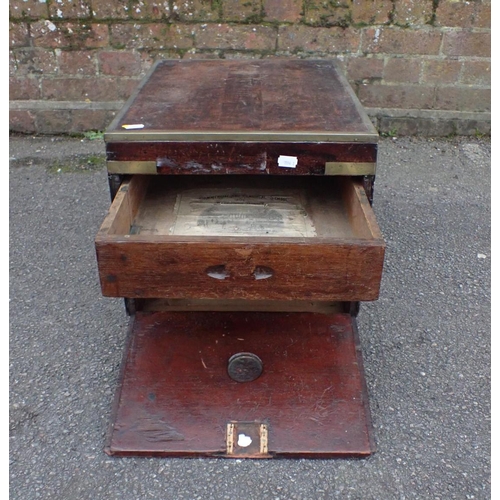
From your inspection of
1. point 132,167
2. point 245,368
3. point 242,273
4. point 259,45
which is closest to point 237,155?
point 132,167

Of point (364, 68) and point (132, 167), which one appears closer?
point (132, 167)

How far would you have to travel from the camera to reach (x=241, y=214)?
206 cm

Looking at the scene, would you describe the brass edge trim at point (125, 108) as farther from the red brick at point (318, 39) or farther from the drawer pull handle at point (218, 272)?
the red brick at point (318, 39)

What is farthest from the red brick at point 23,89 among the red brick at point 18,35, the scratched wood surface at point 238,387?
the scratched wood surface at point 238,387

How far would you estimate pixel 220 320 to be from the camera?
6.49ft

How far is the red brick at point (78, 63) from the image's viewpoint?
3699mm

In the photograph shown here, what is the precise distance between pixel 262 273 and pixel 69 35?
2832 millimetres

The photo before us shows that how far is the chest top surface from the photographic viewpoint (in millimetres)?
1755

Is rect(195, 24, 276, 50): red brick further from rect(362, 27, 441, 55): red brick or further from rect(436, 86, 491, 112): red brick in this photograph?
rect(436, 86, 491, 112): red brick

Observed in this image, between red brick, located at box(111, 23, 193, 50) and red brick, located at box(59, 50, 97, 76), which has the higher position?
red brick, located at box(111, 23, 193, 50)

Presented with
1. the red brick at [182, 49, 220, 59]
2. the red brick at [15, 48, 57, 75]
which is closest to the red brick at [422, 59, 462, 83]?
the red brick at [182, 49, 220, 59]

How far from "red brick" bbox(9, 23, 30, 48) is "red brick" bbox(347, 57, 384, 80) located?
2081 millimetres

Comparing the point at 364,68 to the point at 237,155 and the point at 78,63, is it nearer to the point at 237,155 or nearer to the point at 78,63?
the point at 78,63

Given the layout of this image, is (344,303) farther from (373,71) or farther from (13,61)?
(13,61)
